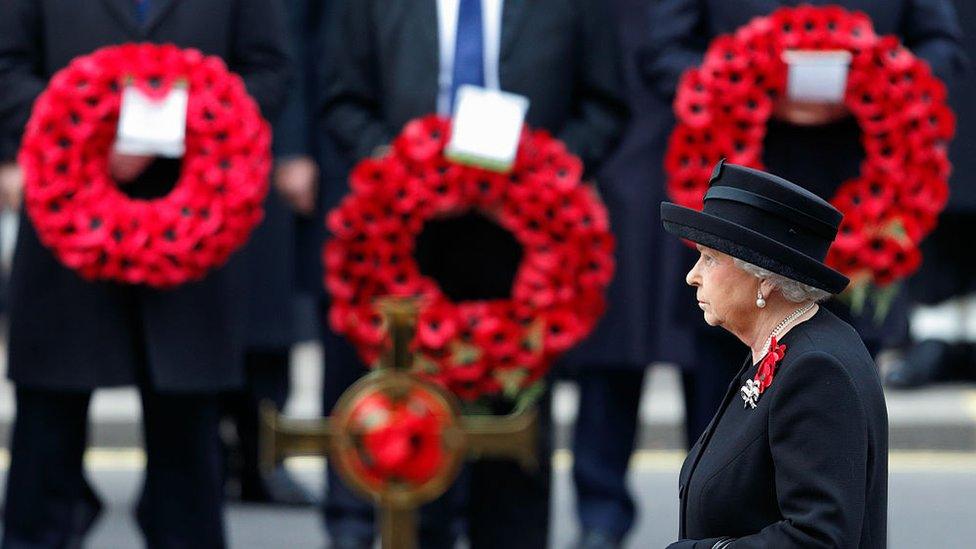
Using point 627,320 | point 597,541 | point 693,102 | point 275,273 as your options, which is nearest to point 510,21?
point 693,102

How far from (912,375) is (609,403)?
285 cm

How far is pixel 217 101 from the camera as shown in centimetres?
565

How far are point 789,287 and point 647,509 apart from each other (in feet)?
13.4

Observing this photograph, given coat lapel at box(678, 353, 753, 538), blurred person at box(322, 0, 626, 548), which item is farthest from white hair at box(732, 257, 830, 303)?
blurred person at box(322, 0, 626, 548)

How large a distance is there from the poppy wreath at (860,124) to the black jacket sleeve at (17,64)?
1670mm

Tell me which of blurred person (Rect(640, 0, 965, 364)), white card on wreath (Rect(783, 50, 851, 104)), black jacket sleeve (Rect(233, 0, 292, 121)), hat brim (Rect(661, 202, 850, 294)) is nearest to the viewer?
hat brim (Rect(661, 202, 850, 294))

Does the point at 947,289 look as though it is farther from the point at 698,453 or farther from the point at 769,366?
the point at 769,366

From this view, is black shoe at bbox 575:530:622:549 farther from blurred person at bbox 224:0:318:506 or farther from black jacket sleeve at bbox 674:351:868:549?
black jacket sleeve at bbox 674:351:868:549

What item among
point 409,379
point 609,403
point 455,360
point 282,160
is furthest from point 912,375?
point 409,379

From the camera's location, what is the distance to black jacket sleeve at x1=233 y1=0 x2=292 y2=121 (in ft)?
19.6

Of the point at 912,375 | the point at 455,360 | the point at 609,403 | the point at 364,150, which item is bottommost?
the point at 912,375

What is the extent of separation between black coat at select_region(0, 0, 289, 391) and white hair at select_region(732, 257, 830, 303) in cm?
251

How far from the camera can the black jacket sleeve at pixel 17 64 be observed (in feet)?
18.8

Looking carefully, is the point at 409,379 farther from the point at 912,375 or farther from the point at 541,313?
the point at 912,375
